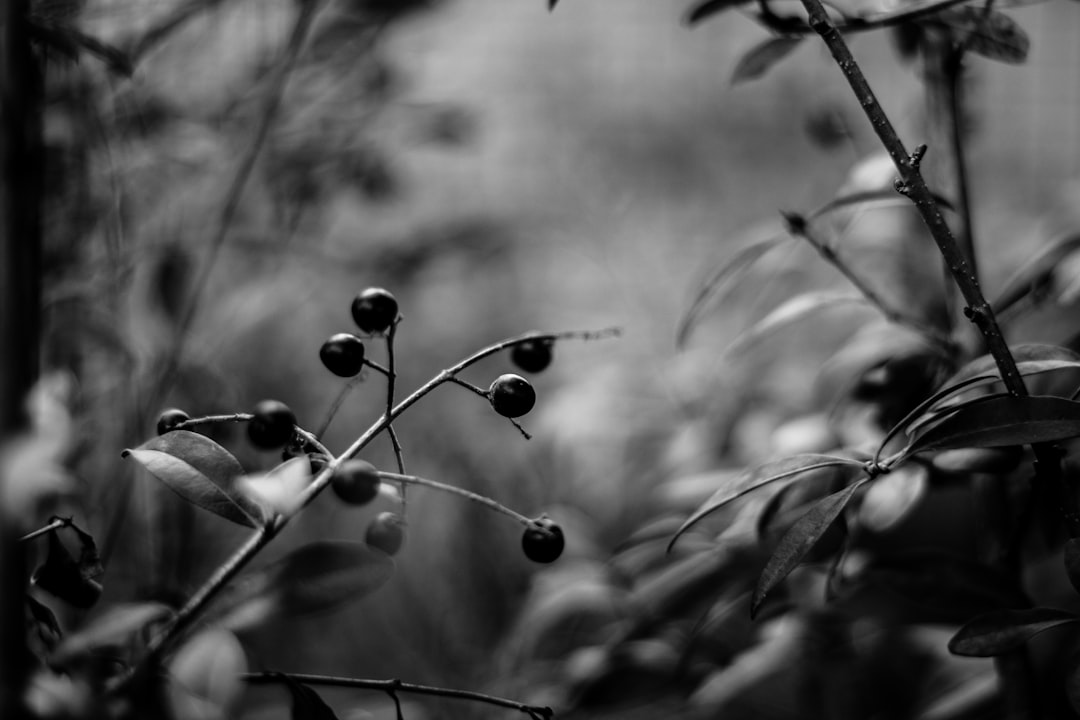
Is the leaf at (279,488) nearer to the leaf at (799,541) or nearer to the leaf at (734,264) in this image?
the leaf at (799,541)

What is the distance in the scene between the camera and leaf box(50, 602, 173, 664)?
0.40 metres

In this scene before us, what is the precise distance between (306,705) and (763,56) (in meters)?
0.53

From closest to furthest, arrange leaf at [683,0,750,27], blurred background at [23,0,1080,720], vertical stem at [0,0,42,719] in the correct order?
vertical stem at [0,0,42,719]
leaf at [683,0,750,27]
blurred background at [23,0,1080,720]

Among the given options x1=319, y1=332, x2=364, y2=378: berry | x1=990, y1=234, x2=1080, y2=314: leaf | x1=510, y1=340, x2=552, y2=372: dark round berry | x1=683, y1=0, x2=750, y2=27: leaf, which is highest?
x1=683, y1=0, x2=750, y2=27: leaf

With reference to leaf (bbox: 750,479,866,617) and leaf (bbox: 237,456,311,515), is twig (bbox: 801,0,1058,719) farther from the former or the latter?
leaf (bbox: 237,456,311,515)

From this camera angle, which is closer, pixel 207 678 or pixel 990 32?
pixel 207 678

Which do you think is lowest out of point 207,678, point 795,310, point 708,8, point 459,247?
point 207,678

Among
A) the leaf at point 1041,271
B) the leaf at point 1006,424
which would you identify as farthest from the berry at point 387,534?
the leaf at point 1041,271

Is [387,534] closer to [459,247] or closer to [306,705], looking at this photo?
[306,705]

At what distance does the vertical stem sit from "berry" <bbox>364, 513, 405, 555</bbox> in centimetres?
18

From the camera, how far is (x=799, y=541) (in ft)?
1.59

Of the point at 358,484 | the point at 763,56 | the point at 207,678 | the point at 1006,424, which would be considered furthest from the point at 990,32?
the point at 207,678

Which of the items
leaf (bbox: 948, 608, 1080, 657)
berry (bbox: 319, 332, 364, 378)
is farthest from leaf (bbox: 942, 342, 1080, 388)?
berry (bbox: 319, 332, 364, 378)

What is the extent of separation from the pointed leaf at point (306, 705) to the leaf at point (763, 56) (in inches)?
19.9
